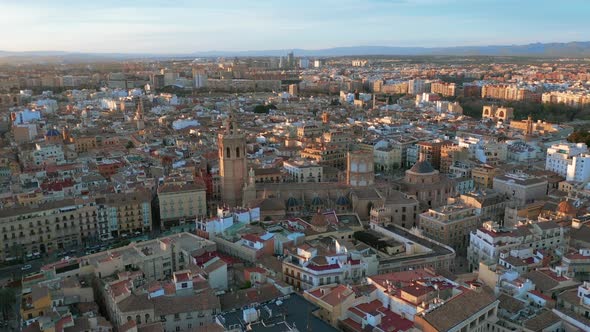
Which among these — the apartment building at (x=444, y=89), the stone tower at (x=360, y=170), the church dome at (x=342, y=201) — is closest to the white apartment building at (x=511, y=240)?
the church dome at (x=342, y=201)

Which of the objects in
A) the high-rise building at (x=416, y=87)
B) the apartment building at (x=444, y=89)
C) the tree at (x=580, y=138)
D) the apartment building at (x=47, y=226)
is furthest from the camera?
the high-rise building at (x=416, y=87)

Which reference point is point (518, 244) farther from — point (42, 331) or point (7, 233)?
point (7, 233)

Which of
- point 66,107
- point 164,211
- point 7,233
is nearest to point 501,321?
point 164,211

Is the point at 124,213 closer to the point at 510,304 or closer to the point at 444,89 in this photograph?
the point at 510,304

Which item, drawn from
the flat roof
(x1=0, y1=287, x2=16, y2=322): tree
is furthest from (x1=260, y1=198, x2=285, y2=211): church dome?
(x1=0, y1=287, x2=16, y2=322): tree

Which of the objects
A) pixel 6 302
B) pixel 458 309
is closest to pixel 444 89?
pixel 458 309

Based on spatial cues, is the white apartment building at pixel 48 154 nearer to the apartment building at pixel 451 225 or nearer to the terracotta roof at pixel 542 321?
the apartment building at pixel 451 225
